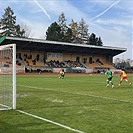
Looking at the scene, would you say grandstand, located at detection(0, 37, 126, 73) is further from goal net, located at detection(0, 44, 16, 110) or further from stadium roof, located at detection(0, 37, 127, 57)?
goal net, located at detection(0, 44, 16, 110)

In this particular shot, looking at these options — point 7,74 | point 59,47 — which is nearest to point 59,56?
point 59,47

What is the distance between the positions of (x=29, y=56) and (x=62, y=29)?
Result: 120 feet

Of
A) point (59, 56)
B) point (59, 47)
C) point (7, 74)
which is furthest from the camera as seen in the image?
point (59, 56)

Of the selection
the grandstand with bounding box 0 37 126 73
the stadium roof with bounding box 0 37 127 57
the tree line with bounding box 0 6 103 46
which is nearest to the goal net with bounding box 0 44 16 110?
the stadium roof with bounding box 0 37 127 57

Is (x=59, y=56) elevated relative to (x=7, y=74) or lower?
elevated

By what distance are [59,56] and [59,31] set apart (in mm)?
26750

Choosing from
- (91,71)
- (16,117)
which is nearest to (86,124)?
(16,117)

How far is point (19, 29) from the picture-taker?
3393 inches

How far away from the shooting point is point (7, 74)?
11289mm

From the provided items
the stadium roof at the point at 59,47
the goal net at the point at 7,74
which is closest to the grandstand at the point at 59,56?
the stadium roof at the point at 59,47

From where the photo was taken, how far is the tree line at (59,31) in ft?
276

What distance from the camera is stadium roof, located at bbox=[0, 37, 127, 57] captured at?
57375mm

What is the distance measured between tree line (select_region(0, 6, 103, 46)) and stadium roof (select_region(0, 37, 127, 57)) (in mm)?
21272

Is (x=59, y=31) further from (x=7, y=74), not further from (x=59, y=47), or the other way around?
(x=7, y=74)
